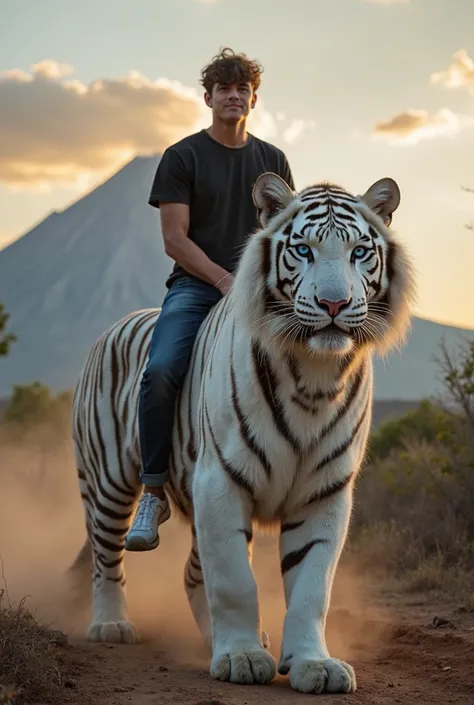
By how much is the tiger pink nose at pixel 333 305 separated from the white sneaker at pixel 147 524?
4.96 feet

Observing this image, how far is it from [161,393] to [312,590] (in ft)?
4.08

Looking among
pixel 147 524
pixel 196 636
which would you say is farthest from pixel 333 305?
pixel 196 636

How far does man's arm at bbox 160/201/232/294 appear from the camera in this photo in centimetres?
Answer: 504

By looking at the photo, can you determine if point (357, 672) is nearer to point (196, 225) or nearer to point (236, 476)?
point (236, 476)

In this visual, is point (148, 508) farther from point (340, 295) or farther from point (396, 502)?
point (396, 502)

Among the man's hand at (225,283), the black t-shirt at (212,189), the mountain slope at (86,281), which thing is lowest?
the man's hand at (225,283)

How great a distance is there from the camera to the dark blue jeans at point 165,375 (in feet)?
16.0

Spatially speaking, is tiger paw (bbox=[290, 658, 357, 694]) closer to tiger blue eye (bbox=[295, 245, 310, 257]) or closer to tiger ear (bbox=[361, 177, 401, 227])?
tiger blue eye (bbox=[295, 245, 310, 257])

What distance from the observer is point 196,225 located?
527 centimetres

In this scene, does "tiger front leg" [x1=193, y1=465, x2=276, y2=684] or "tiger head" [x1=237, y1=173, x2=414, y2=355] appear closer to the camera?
"tiger head" [x1=237, y1=173, x2=414, y2=355]

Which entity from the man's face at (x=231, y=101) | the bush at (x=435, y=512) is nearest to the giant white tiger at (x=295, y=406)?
the man's face at (x=231, y=101)

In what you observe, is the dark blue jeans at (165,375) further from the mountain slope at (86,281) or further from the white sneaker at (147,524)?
the mountain slope at (86,281)

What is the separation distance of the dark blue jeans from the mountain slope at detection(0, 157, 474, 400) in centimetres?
9736

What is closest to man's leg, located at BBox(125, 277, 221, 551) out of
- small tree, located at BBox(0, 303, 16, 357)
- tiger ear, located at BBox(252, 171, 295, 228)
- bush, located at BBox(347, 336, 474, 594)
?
tiger ear, located at BBox(252, 171, 295, 228)
